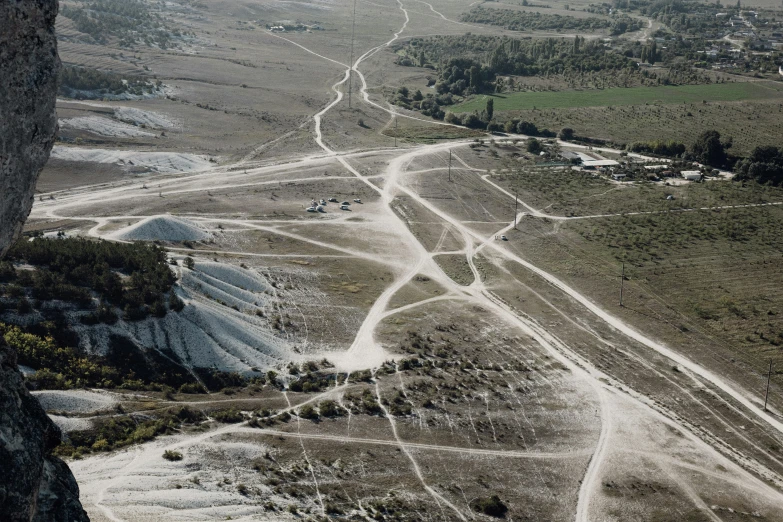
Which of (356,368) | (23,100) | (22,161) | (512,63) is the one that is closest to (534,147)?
(512,63)

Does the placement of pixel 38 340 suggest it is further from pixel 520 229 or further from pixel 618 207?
pixel 618 207

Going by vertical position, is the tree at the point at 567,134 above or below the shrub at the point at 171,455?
above

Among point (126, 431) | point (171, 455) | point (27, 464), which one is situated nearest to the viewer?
point (27, 464)

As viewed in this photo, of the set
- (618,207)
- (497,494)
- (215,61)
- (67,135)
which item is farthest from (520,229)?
(215,61)

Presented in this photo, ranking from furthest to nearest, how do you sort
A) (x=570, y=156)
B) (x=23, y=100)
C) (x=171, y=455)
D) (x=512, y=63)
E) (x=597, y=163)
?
1. (x=512, y=63)
2. (x=570, y=156)
3. (x=597, y=163)
4. (x=171, y=455)
5. (x=23, y=100)

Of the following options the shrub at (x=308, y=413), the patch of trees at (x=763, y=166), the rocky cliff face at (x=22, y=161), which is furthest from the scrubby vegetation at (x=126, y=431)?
the patch of trees at (x=763, y=166)

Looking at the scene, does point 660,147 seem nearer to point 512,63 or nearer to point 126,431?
point 512,63

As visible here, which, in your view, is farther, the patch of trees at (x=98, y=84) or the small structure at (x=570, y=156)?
the patch of trees at (x=98, y=84)

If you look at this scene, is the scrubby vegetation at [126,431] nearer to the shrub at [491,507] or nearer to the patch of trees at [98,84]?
the shrub at [491,507]
